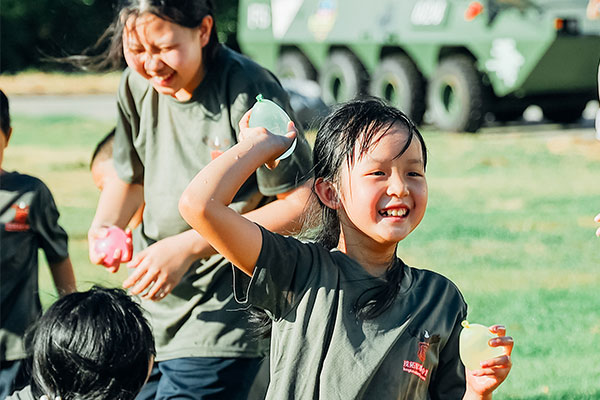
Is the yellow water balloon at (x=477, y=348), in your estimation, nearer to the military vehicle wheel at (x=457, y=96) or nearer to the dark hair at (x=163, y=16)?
the dark hair at (x=163, y=16)

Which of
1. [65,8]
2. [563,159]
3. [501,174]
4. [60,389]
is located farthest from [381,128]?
[65,8]

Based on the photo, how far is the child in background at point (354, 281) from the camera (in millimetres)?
2541

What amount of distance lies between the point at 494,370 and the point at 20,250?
2.34m

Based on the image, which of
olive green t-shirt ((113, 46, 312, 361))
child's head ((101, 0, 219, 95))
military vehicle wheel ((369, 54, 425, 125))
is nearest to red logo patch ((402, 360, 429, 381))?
olive green t-shirt ((113, 46, 312, 361))

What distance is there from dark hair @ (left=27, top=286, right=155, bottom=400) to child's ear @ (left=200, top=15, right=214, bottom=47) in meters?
1.10

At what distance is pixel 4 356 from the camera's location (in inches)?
161

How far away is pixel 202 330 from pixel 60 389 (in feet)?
2.98

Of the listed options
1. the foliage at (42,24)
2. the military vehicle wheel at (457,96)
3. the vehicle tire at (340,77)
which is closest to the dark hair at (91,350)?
the military vehicle wheel at (457,96)

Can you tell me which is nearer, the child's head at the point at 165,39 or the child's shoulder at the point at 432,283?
the child's shoulder at the point at 432,283

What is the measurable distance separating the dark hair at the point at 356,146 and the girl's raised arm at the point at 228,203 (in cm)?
22

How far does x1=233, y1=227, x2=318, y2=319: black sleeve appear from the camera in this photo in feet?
8.43

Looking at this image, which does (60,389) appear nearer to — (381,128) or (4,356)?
(381,128)

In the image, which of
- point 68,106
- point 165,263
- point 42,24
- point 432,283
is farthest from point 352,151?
point 42,24

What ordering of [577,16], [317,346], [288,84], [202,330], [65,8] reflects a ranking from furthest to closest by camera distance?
[65,8] < [288,84] < [577,16] < [202,330] < [317,346]
